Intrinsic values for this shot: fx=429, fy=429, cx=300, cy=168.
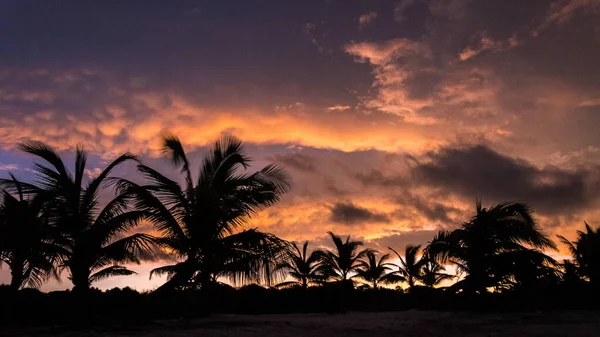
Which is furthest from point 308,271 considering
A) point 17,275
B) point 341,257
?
point 17,275

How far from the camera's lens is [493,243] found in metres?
16.0

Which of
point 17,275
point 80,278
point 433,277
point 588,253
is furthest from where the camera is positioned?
point 433,277

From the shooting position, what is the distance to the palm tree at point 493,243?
1555 centimetres

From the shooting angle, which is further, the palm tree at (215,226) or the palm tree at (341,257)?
the palm tree at (341,257)

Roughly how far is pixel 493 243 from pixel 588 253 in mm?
10334

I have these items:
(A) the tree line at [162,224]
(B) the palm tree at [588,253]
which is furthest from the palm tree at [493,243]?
(B) the palm tree at [588,253]

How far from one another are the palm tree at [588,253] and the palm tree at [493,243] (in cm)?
706

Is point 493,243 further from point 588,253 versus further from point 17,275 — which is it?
point 17,275

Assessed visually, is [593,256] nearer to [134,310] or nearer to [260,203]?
[260,203]

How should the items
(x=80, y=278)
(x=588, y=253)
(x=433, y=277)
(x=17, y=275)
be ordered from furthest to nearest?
(x=433, y=277)
(x=588, y=253)
(x=17, y=275)
(x=80, y=278)

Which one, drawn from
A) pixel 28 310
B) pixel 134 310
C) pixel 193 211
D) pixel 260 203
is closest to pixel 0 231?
pixel 28 310

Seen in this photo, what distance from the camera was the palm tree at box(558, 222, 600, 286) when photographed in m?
22.0

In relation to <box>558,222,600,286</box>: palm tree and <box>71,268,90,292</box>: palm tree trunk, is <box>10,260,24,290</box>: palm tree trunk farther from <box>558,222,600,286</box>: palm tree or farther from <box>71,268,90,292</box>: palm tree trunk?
<box>558,222,600,286</box>: palm tree

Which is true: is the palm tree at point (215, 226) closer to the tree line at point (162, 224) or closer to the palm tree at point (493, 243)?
the tree line at point (162, 224)
